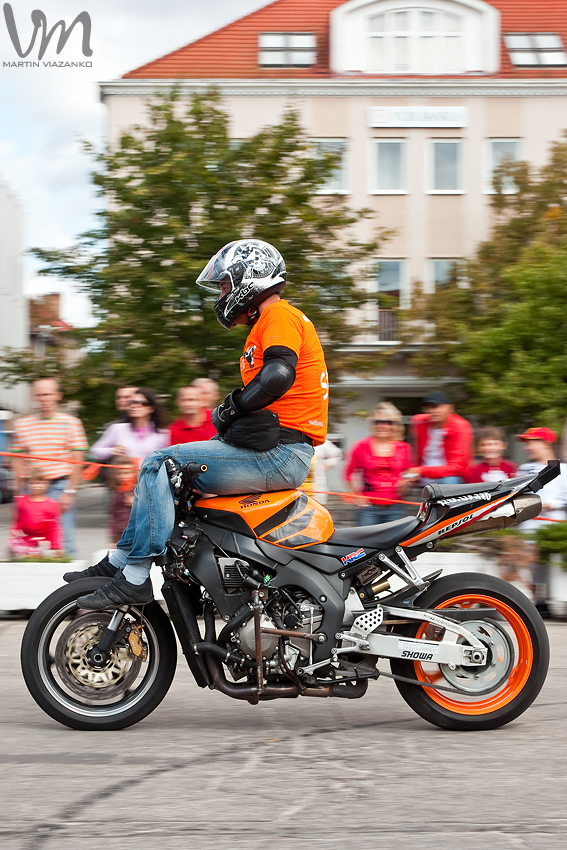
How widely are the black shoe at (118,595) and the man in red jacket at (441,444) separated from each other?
425 centimetres

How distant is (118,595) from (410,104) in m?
26.5

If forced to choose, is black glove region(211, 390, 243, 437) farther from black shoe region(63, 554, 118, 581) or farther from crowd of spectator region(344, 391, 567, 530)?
crowd of spectator region(344, 391, 567, 530)

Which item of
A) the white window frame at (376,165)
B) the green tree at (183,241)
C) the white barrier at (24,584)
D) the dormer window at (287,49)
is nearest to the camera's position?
the white barrier at (24,584)

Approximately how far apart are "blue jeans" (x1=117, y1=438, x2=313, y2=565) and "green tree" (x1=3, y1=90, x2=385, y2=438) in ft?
38.0

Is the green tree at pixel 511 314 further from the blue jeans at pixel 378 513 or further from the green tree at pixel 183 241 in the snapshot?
the blue jeans at pixel 378 513

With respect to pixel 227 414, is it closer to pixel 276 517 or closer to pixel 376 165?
pixel 276 517

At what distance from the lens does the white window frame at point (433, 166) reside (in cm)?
2892

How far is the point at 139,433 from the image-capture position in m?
8.05

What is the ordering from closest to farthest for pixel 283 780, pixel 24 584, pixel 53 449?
pixel 283 780
pixel 24 584
pixel 53 449

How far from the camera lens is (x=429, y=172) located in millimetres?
29125

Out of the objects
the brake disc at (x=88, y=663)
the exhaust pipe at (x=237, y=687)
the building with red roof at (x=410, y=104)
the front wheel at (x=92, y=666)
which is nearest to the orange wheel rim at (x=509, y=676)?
the exhaust pipe at (x=237, y=687)

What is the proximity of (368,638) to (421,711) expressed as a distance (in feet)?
1.42

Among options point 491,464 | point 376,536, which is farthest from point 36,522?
point 376,536

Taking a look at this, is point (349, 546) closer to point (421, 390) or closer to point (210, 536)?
point (210, 536)
